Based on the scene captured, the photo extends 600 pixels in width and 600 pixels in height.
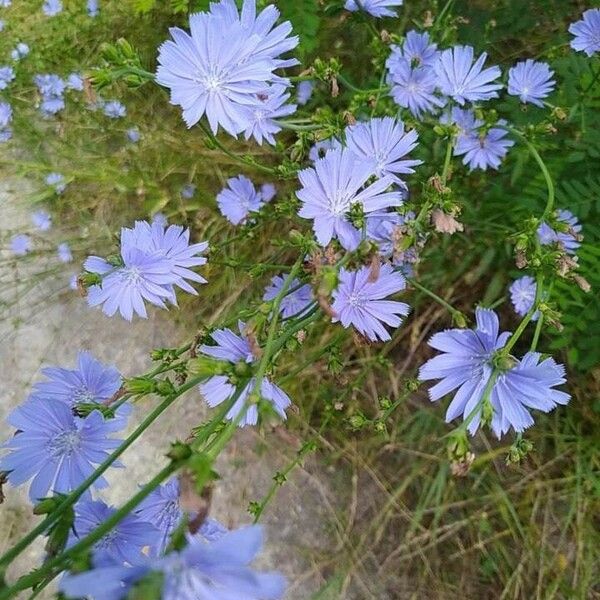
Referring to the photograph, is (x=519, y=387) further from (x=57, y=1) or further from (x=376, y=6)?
(x=57, y=1)

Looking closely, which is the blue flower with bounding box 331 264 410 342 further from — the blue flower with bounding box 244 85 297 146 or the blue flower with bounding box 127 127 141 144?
the blue flower with bounding box 127 127 141 144

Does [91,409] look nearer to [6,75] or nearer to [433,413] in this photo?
[433,413]

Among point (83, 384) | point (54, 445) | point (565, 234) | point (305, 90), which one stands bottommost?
point (54, 445)

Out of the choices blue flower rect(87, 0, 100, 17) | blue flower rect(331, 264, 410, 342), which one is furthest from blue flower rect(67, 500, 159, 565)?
blue flower rect(87, 0, 100, 17)

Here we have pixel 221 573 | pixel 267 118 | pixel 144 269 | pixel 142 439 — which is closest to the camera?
pixel 221 573

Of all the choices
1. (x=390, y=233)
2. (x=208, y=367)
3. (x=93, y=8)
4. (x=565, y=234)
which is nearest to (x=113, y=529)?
(x=208, y=367)

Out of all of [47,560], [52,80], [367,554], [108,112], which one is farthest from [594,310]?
A: [52,80]

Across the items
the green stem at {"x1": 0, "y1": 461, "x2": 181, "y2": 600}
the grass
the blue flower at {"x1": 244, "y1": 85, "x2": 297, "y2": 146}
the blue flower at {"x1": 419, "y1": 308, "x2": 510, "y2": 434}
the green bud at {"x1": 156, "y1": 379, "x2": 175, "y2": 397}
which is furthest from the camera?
Result: the grass
